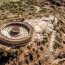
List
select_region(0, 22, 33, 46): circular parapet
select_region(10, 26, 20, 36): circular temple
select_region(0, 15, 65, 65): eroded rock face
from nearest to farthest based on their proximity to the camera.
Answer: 1. select_region(0, 15, 65, 65): eroded rock face
2. select_region(0, 22, 33, 46): circular parapet
3. select_region(10, 26, 20, 36): circular temple

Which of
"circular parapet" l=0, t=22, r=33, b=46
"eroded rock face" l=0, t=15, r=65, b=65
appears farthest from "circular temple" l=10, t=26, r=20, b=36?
"eroded rock face" l=0, t=15, r=65, b=65

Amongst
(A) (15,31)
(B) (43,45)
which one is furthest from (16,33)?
(B) (43,45)

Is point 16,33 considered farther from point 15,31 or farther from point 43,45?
point 43,45

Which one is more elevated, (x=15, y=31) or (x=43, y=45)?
(x=15, y=31)

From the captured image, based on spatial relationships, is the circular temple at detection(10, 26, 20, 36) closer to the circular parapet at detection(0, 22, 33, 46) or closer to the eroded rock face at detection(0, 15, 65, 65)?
the circular parapet at detection(0, 22, 33, 46)

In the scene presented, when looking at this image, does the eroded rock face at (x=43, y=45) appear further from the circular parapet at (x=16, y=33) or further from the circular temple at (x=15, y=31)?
the circular temple at (x=15, y=31)

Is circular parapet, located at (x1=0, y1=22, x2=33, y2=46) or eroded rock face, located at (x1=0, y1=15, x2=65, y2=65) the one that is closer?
eroded rock face, located at (x1=0, y1=15, x2=65, y2=65)

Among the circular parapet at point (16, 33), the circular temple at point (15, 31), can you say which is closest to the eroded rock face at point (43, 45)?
the circular parapet at point (16, 33)

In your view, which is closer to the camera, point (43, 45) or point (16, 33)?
point (16, 33)
